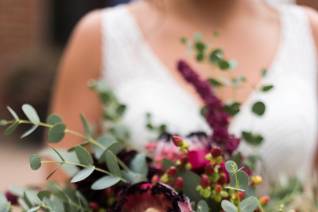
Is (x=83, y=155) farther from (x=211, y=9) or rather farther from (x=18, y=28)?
(x=18, y=28)

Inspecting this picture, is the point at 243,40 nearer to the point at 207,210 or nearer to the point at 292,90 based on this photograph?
the point at 292,90

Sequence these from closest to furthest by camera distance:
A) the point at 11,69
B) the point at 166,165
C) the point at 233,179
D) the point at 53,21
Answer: the point at 233,179 < the point at 166,165 < the point at 11,69 < the point at 53,21

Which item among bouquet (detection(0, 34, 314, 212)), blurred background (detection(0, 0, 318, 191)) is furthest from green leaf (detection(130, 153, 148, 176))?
blurred background (detection(0, 0, 318, 191))

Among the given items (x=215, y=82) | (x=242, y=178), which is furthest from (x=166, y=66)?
(x=242, y=178)

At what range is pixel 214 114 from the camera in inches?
30.1

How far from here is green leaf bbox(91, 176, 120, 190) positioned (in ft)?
2.26

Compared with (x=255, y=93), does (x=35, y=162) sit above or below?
above

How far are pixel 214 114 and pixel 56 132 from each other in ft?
0.56

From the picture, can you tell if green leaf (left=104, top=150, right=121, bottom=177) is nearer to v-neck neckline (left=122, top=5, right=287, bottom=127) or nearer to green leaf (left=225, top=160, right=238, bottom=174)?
green leaf (left=225, top=160, right=238, bottom=174)

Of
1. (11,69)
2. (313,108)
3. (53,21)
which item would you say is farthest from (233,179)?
(53,21)

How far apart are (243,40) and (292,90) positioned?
0.49 ft

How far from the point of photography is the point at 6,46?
226 inches

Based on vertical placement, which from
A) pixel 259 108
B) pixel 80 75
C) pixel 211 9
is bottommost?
pixel 80 75

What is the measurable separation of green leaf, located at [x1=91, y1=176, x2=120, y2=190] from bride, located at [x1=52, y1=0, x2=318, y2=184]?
1.94ft
